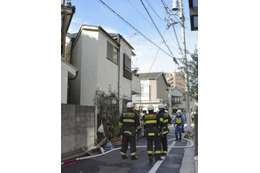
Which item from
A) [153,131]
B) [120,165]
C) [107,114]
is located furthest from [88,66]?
[120,165]

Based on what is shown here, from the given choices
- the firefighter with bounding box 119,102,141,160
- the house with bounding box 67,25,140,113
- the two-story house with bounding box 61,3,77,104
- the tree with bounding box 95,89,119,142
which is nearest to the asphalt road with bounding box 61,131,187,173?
the firefighter with bounding box 119,102,141,160

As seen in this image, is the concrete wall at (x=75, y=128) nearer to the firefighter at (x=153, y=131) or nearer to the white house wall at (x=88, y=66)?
the white house wall at (x=88, y=66)

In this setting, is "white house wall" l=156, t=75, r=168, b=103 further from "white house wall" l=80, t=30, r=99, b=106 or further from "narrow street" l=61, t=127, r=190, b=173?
"narrow street" l=61, t=127, r=190, b=173

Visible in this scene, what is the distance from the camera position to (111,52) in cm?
1273

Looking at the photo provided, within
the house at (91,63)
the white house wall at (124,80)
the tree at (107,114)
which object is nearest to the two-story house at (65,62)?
the house at (91,63)

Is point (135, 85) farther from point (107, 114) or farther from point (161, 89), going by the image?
point (161, 89)

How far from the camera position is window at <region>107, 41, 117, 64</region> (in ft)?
40.5

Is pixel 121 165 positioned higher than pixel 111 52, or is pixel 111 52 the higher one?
pixel 111 52

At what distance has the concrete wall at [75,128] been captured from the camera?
23.6ft

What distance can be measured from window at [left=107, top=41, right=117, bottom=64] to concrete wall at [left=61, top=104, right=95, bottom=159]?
411 cm

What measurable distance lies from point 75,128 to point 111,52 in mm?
5968
